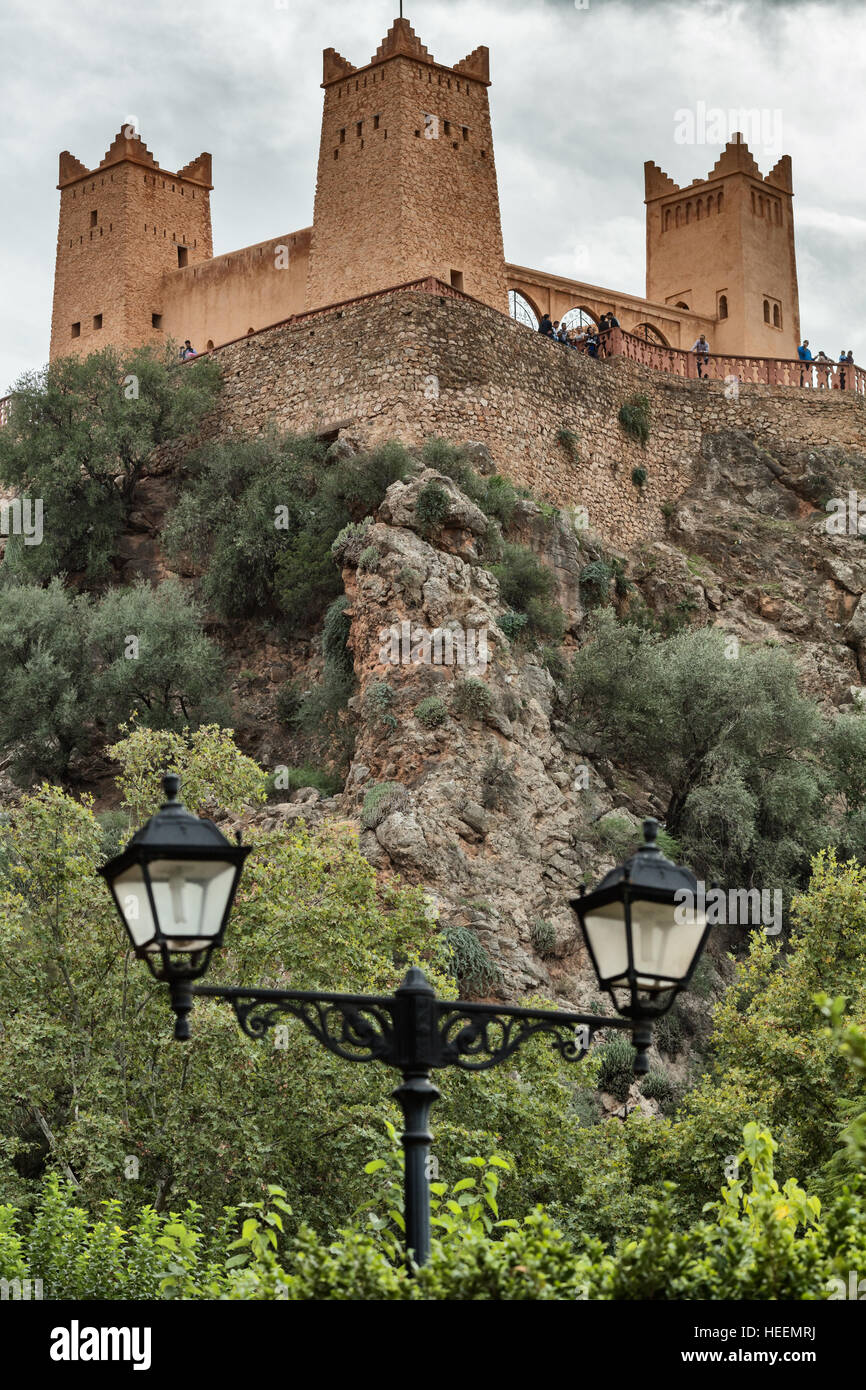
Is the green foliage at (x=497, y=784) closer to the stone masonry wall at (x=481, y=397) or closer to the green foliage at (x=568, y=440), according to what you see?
the stone masonry wall at (x=481, y=397)

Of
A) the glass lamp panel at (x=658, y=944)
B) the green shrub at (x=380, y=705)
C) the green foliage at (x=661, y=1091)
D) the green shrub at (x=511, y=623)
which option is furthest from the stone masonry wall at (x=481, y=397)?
the glass lamp panel at (x=658, y=944)

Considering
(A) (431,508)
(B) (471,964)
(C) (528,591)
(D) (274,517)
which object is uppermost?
(D) (274,517)

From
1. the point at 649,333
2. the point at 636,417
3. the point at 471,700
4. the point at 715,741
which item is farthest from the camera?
the point at 649,333

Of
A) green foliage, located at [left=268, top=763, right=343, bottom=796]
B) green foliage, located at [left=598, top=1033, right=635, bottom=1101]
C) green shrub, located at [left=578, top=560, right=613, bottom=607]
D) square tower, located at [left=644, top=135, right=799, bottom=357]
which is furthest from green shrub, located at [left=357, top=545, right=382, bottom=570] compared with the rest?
square tower, located at [left=644, top=135, right=799, bottom=357]

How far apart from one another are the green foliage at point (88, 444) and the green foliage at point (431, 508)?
24.3ft

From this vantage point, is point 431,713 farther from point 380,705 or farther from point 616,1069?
point 616,1069

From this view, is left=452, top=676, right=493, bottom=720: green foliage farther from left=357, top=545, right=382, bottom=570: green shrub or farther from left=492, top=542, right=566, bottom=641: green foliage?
left=492, top=542, right=566, bottom=641: green foliage

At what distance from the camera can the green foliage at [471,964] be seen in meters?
24.9

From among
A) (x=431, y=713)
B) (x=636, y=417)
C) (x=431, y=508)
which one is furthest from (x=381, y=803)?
(x=636, y=417)

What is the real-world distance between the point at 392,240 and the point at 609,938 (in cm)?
2851

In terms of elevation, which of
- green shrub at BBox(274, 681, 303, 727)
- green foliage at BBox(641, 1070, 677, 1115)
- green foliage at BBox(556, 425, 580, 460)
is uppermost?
green foliage at BBox(556, 425, 580, 460)

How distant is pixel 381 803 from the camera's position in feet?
87.8

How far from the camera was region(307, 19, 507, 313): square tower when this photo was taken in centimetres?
3525

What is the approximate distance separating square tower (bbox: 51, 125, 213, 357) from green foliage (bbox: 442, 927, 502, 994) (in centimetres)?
1969
